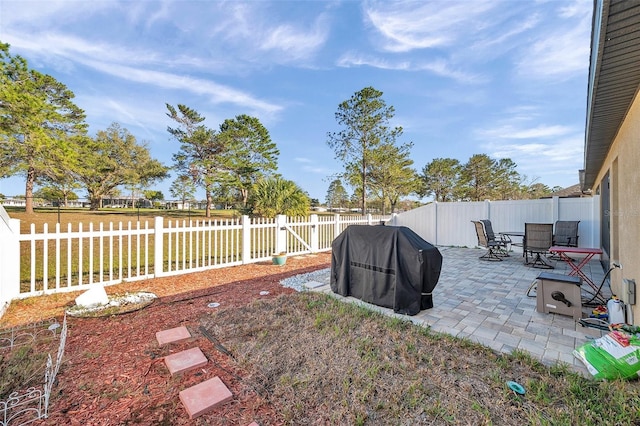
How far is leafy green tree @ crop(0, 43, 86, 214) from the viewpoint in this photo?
1038 centimetres

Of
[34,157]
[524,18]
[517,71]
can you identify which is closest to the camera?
[524,18]

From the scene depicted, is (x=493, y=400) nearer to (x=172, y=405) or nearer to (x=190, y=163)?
(x=172, y=405)

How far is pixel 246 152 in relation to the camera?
23156 mm

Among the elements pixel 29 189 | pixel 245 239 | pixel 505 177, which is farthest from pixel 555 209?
pixel 29 189

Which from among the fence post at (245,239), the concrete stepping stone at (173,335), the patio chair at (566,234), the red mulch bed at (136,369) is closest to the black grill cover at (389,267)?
the red mulch bed at (136,369)

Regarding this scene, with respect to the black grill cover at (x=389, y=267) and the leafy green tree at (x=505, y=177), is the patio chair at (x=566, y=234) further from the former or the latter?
the leafy green tree at (x=505, y=177)

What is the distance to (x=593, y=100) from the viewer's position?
277 cm

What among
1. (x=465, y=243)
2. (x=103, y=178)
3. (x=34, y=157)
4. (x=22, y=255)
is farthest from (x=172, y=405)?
(x=103, y=178)

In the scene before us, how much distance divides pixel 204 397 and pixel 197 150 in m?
23.9

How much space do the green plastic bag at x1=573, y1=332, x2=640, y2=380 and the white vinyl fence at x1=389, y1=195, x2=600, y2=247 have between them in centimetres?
701

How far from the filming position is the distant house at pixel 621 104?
Result: 168cm

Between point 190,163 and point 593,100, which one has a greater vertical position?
point 190,163

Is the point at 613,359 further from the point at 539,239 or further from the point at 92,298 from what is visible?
the point at 92,298

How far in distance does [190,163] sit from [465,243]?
21994 mm
